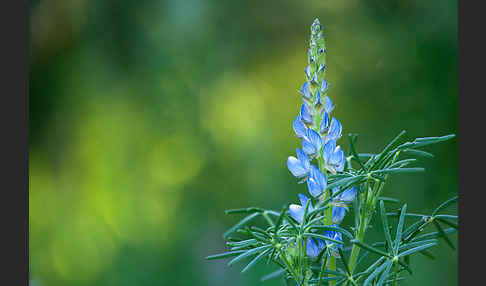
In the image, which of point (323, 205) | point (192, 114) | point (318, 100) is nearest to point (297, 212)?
point (323, 205)

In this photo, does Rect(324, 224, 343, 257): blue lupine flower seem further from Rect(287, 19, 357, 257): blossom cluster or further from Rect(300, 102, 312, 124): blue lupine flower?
Rect(300, 102, 312, 124): blue lupine flower

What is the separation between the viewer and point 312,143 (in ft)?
2.14

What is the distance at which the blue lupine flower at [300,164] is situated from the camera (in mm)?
Answer: 650

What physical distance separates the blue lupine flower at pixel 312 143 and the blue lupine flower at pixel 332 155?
0.01 metres

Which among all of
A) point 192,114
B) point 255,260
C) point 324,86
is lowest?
point 255,260

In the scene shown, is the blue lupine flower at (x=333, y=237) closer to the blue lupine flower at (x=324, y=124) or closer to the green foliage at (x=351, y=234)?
the green foliage at (x=351, y=234)

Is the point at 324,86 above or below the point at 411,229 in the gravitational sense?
above

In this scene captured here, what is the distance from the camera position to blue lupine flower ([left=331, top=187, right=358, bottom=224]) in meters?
0.63

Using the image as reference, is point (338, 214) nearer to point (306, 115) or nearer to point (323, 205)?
point (323, 205)

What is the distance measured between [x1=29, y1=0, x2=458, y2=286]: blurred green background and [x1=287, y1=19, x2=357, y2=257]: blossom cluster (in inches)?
59.2

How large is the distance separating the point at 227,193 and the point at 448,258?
1005 millimetres

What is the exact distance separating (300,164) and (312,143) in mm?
32

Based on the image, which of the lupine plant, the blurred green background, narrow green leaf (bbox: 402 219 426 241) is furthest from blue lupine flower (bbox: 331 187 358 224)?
the blurred green background

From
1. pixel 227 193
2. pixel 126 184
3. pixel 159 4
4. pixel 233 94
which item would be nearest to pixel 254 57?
pixel 233 94
